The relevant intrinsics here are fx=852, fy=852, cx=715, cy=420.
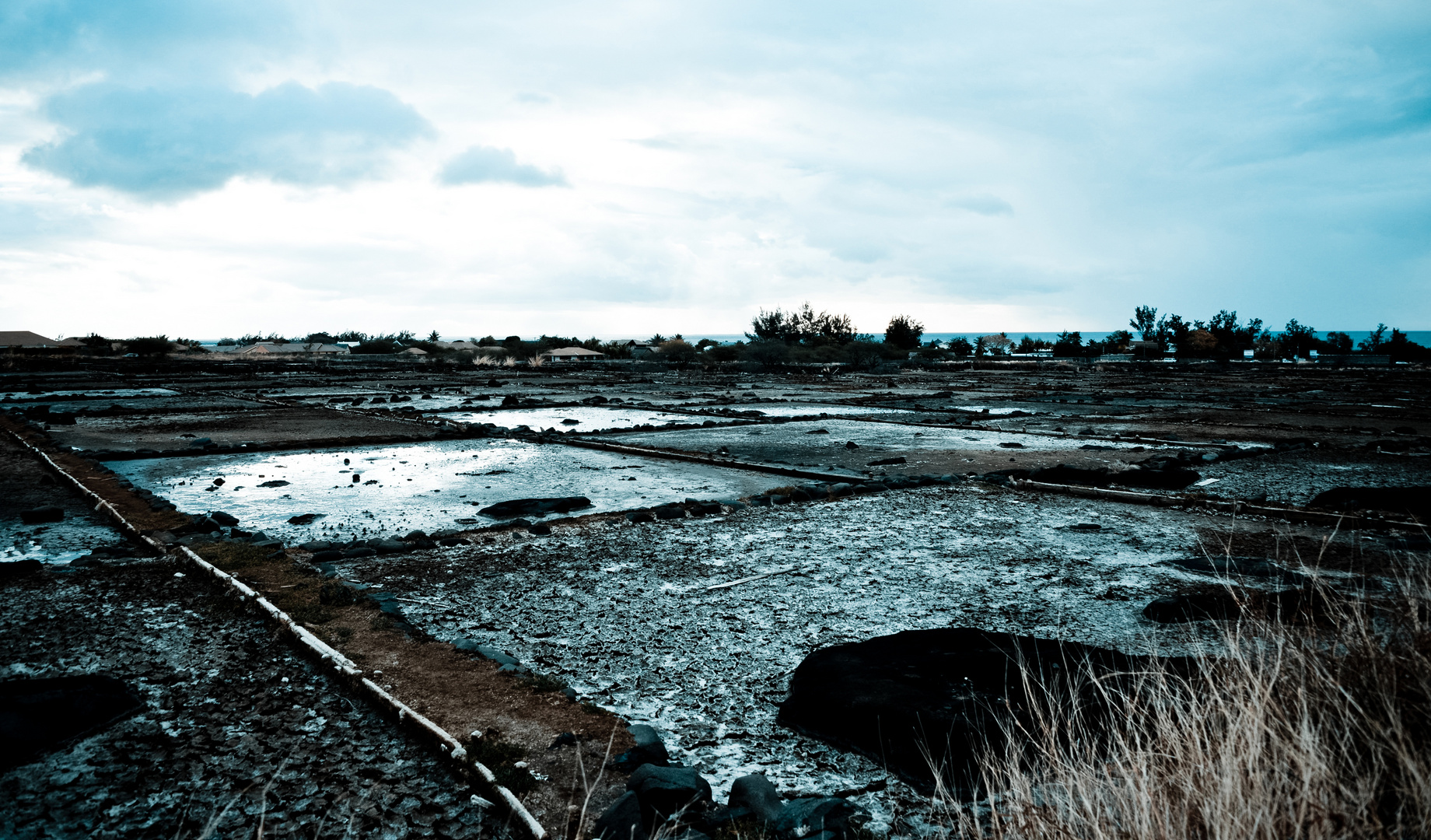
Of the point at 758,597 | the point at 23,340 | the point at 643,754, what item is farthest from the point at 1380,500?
the point at 23,340

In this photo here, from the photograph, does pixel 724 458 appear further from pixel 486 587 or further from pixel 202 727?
pixel 202 727

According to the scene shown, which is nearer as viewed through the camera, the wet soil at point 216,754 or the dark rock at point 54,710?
the wet soil at point 216,754

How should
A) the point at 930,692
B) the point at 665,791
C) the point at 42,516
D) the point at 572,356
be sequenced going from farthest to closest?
the point at 572,356 < the point at 42,516 < the point at 930,692 < the point at 665,791

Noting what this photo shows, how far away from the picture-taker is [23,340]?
52250 mm

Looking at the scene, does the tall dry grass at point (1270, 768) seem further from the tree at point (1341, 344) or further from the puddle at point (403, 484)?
the tree at point (1341, 344)

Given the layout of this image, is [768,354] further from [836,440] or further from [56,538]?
[56,538]

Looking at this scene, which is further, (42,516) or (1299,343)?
(1299,343)

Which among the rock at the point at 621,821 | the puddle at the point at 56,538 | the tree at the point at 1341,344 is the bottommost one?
the puddle at the point at 56,538

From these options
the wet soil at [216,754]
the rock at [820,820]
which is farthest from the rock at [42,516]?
the rock at [820,820]

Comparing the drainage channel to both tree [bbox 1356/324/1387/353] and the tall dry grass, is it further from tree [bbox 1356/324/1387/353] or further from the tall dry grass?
tree [bbox 1356/324/1387/353]

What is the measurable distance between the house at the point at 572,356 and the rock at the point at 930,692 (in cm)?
4912

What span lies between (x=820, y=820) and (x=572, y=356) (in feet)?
172

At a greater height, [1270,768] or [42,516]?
[1270,768]

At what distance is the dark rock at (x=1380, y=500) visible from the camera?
6.20 meters
